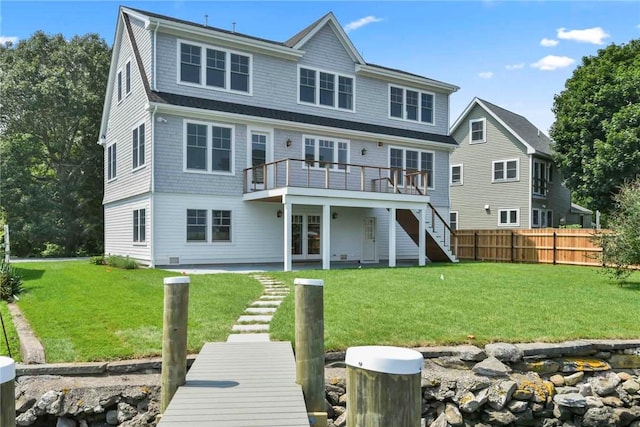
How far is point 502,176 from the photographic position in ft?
98.1

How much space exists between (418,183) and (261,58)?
355 inches

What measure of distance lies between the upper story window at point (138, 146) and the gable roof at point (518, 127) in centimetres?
2097

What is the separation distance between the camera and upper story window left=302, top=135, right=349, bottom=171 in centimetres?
1994

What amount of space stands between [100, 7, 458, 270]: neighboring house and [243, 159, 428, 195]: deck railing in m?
0.06

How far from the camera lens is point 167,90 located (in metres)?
17.3

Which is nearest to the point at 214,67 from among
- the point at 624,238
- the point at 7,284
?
the point at 7,284

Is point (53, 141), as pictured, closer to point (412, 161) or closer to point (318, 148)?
point (318, 148)

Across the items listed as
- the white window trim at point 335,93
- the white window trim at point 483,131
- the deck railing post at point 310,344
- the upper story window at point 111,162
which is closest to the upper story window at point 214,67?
the white window trim at point 335,93

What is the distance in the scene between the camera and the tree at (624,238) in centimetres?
1223

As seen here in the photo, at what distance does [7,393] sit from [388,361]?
1664 mm

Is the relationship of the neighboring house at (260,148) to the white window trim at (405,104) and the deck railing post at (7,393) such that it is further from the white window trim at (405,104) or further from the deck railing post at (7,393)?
the deck railing post at (7,393)

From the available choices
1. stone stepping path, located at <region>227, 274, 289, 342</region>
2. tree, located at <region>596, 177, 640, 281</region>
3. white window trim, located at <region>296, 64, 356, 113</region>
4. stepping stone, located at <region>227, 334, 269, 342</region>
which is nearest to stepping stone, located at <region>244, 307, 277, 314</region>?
stone stepping path, located at <region>227, 274, 289, 342</region>

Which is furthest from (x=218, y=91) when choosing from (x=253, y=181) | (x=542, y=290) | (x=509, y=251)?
(x=509, y=251)

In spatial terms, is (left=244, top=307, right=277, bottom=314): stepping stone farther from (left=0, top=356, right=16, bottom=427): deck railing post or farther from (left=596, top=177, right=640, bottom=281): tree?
(left=596, top=177, right=640, bottom=281): tree
